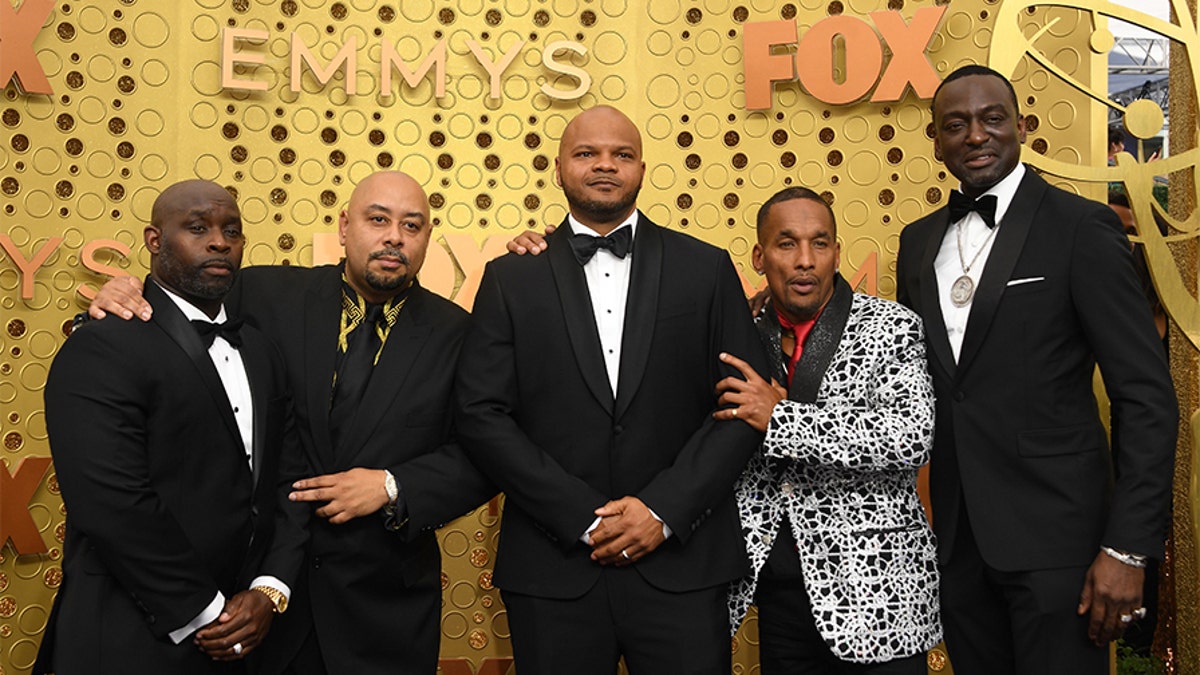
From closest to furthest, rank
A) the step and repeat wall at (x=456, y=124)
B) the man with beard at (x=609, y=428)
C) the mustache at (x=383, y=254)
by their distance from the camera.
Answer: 1. the man with beard at (x=609, y=428)
2. the mustache at (x=383, y=254)
3. the step and repeat wall at (x=456, y=124)

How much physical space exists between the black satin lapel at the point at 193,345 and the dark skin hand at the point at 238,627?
401mm

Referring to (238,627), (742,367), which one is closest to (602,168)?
(742,367)

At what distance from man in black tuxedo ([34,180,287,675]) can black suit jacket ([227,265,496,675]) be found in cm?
16

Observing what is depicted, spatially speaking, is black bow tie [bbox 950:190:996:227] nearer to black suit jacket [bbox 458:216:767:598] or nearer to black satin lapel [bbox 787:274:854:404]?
black satin lapel [bbox 787:274:854:404]

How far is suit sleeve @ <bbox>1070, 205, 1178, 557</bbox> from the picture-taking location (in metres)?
2.57

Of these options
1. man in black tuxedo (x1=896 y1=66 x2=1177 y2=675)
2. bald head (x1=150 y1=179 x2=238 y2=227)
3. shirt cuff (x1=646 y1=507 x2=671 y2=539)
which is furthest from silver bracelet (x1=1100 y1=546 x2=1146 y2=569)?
bald head (x1=150 y1=179 x2=238 y2=227)

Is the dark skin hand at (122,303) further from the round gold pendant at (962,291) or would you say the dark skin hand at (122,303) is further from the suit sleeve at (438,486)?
the round gold pendant at (962,291)

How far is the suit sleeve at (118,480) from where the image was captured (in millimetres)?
2389

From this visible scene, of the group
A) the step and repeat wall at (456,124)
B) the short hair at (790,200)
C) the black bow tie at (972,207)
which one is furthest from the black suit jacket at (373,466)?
the black bow tie at (972,207)

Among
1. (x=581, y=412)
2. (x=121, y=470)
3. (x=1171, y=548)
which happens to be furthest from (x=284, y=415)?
(x=1171, y=548)

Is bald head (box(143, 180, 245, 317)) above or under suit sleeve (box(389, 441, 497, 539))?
above

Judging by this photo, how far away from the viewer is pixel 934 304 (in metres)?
2.89

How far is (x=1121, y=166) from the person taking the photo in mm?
4047

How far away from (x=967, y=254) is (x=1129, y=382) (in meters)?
0.56
